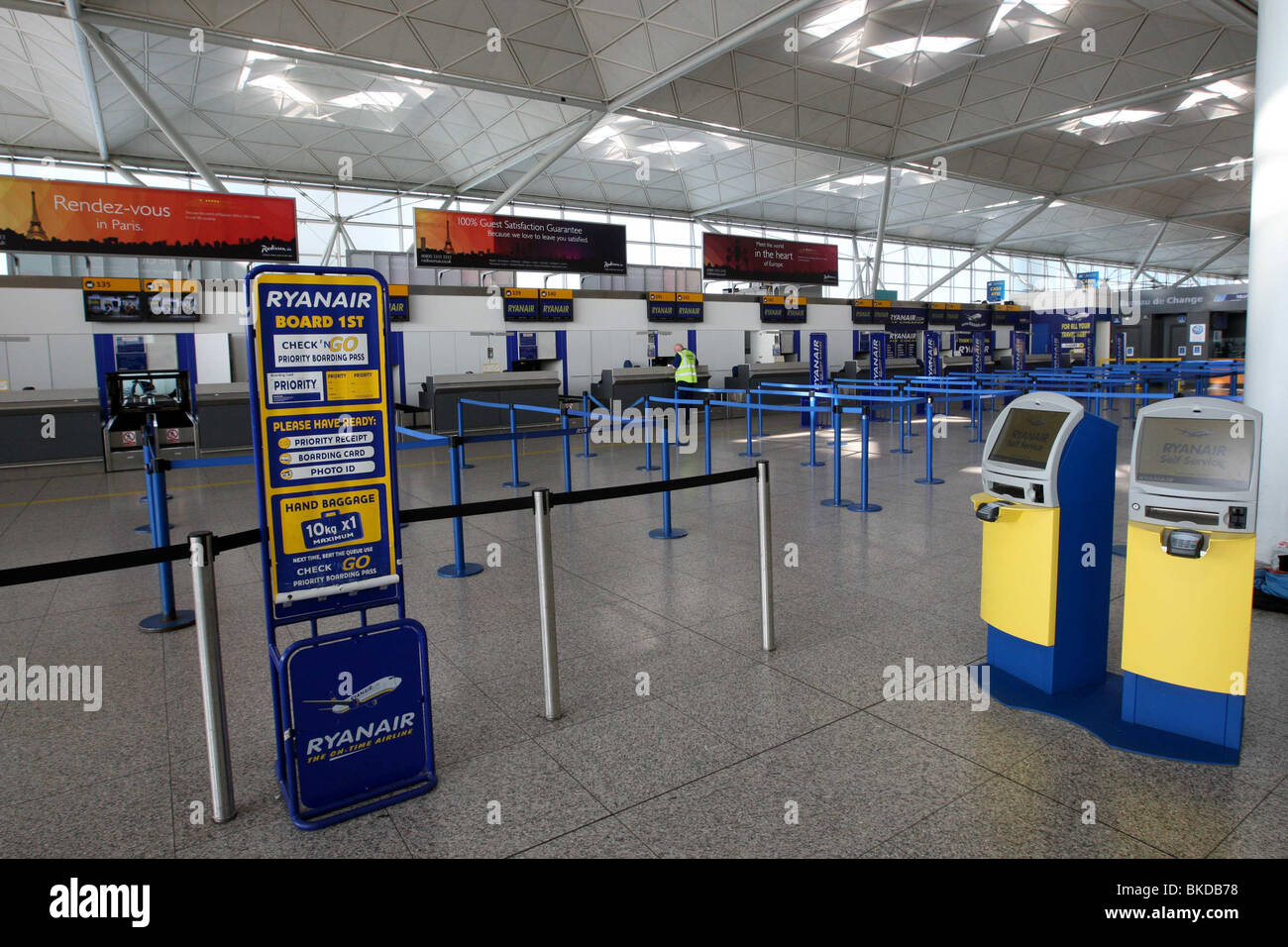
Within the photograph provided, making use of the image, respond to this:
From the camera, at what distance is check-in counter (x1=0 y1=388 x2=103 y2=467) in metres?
11.7

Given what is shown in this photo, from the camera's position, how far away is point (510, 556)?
638 cm

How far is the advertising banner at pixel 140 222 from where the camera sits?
12008 mm

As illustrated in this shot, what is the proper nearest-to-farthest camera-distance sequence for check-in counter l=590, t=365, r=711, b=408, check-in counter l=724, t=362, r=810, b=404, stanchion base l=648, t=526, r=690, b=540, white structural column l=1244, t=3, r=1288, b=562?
white structural column l=1244, t=3, r=1288, b=562 < stanchion base l=648, t=526, r=690, b=540 < check-in counter l=590, t=365, r=711, b=408 < check-in counter l=724, t=362, r=810, b=404

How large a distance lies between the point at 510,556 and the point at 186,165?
22651 mm

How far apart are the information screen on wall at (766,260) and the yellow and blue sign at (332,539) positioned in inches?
680

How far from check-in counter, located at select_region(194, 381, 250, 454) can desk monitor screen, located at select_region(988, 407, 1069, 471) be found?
12.7m

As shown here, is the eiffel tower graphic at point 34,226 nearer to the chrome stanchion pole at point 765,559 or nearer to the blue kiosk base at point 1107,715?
the chrome stanchion pole at point 765,559

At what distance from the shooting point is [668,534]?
A: 6.95 metres

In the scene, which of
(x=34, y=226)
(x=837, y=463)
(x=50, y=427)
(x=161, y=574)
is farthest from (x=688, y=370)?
(x=161, y=574)

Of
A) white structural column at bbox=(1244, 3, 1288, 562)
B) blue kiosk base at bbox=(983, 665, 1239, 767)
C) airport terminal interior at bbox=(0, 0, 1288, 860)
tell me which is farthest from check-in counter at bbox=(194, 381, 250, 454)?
white structural column at bbox=(1244, 3, 1288, 562)

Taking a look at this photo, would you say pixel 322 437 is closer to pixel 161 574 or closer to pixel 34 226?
pixel 161 574

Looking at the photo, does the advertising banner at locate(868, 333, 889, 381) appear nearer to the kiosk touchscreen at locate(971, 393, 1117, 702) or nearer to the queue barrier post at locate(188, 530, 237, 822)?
the kiosk touchscreen at locate(971, 393, 1117, 702)
